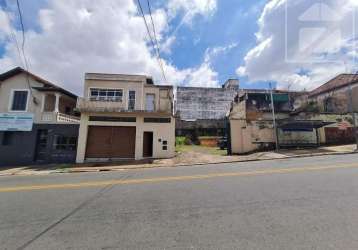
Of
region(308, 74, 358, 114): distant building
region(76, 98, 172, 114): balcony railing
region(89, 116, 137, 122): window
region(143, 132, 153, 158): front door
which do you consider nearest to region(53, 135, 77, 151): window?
region(89, 116, 137, 122): window

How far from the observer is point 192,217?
158 inches

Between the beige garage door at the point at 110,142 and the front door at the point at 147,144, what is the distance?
39.7 inches

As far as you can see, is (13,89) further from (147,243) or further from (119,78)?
(147,243)

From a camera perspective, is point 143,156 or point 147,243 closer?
point 147,243

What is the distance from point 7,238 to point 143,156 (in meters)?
14.7

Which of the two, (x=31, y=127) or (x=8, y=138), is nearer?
(x=31, y=127)

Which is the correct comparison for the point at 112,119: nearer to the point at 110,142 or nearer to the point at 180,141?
the point at 110,142

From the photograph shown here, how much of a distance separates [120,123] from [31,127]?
26.3ft

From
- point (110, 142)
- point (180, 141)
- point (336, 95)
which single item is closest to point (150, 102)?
point (110, 142)

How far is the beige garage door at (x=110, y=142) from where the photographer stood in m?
18.0

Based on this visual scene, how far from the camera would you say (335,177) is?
686 centimetres

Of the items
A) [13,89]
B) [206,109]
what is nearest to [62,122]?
[13,89]

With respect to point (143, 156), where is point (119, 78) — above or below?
above

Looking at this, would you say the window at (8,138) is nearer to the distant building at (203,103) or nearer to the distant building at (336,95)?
the distant building at (203,103)
